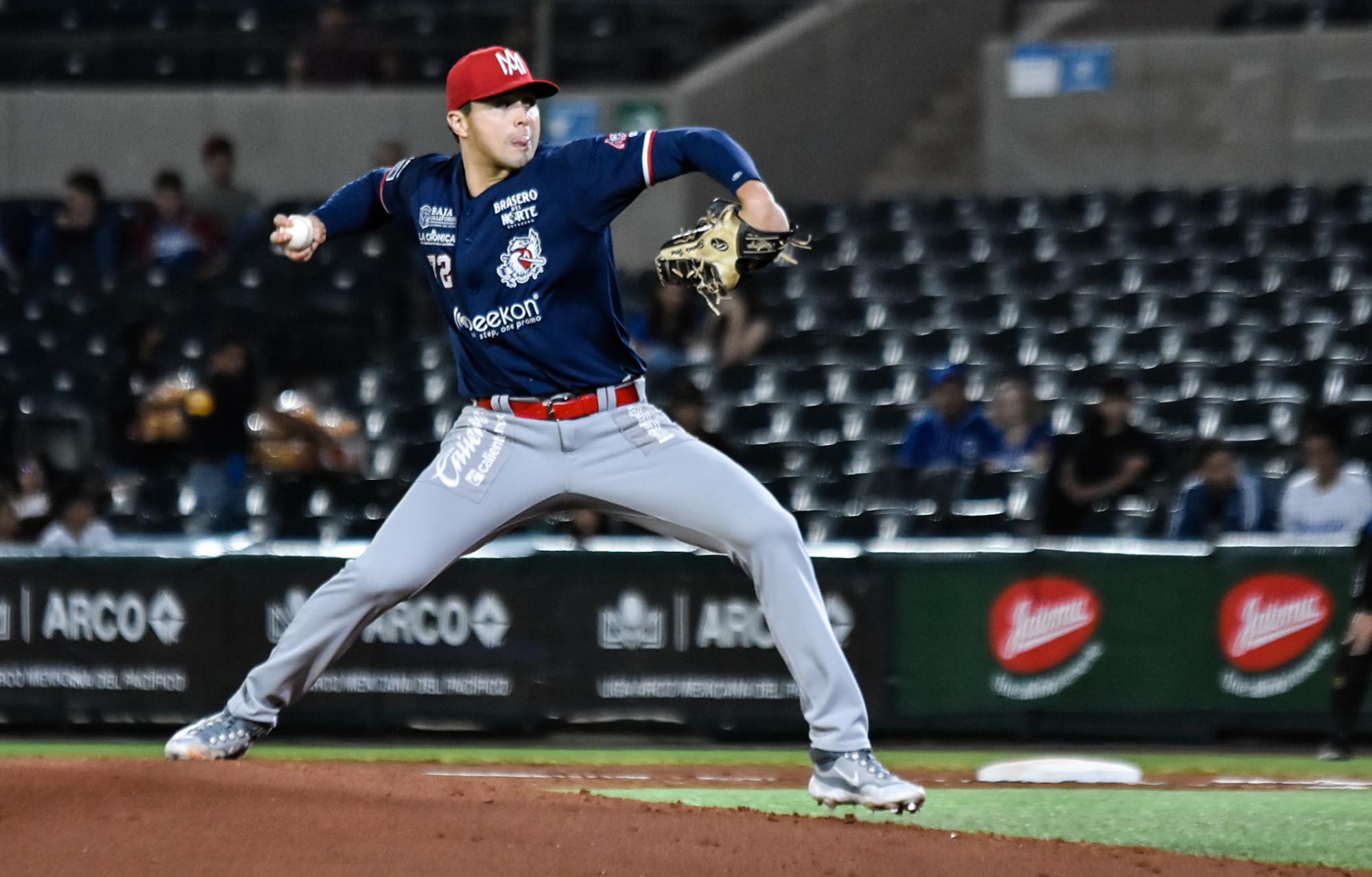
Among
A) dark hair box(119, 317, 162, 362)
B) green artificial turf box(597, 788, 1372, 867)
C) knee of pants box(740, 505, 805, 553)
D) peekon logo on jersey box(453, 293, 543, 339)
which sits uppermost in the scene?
peekon logo on jersey box(453, 293, 543, 339)

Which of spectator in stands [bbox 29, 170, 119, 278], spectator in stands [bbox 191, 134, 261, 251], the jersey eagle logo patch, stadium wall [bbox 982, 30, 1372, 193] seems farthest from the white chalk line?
stadium wall [bbox 982, 30, 1372, 193]

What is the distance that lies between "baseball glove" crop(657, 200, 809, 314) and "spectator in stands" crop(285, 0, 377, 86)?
11521 mm

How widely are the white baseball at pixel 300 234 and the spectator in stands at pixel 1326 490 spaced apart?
584 cm

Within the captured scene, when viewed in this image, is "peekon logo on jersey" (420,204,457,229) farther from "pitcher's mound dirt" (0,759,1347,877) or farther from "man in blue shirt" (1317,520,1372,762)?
"man in blue shirt" (1317,520,1372,762)

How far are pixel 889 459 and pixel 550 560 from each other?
7.70 ft

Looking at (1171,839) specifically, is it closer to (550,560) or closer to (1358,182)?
(550,560)

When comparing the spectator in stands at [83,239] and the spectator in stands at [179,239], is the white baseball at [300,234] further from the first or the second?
the spectator in stands at [83,239]

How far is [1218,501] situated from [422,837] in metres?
6.28

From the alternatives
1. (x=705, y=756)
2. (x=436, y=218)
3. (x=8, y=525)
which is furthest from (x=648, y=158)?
(x=8, y=525)

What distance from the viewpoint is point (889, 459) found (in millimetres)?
11242

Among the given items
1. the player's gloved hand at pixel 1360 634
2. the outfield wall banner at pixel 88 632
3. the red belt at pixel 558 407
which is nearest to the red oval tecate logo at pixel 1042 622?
the player's gloved hand at pixel 1360 634

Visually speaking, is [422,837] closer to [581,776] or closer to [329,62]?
[581,776]

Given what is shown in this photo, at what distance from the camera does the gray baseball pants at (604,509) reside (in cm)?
488

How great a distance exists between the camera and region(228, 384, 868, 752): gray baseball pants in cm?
488
